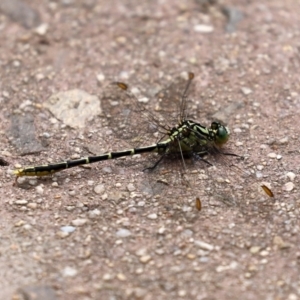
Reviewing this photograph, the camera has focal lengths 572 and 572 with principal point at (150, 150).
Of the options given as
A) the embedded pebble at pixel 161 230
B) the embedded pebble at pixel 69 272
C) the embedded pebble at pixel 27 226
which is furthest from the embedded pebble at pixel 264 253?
the embedded pebble at pixel 27 226

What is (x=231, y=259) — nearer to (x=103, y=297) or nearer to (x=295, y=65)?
(x=103, y=297)

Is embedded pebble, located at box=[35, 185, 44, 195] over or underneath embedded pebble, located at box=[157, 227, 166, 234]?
underneath

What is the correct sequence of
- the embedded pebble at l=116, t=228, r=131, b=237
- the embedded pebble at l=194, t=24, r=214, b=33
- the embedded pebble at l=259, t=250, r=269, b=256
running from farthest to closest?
the embedded pebble at l=194, t=24, r=214, b=33 < the embedded pebble at l=116, t=228, r=131, b=237 < the embedded pebble at l=259, t=250, r=269, b=256

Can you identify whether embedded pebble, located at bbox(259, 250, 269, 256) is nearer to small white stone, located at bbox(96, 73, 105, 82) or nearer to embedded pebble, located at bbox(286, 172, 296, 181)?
embedded pebble, located at bbox(286, 172, 296, 181)

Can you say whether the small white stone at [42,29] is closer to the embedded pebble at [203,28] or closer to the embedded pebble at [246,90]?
the embedded pebble at [203,28]

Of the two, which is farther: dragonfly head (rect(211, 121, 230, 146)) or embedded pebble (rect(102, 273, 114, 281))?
dragonfly head (rect(211, 121, 230, 146))

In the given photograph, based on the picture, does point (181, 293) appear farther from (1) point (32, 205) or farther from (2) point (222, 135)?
(2) point (222, 135)

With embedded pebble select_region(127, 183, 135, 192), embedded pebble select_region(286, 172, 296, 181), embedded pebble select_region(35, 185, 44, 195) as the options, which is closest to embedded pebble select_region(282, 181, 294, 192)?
embedded pebble select_region(286, 172, 296, 181)
